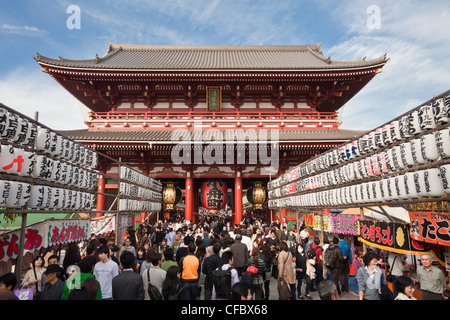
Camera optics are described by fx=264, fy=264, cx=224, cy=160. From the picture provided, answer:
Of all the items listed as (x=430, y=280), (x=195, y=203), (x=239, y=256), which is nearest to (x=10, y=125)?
(x=239, y=256)

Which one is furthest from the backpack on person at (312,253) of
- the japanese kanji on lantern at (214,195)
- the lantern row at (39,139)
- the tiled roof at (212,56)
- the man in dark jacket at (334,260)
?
the tiled roof at (212,56)

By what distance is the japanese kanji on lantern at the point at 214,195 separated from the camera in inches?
632

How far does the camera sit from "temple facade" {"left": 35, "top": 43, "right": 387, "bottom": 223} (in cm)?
1451

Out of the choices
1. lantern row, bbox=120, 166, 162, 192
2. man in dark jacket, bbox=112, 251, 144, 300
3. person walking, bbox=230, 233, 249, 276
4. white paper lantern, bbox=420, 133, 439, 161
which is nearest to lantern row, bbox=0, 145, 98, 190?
lantern row, bbox=120, 166, 162, 192

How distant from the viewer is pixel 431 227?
4996mm

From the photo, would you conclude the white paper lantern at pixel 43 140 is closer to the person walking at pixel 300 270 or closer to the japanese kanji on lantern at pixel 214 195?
the person walking at pixel 300 270

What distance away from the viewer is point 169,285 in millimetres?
4207

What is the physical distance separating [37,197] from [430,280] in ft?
24.7

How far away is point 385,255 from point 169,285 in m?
5.77

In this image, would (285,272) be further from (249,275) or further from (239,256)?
(239,256)

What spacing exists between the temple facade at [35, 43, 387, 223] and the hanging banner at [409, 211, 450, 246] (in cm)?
886

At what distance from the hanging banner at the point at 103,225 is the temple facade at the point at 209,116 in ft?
17.3

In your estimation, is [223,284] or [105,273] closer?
[223,284]
